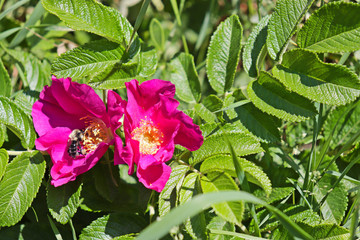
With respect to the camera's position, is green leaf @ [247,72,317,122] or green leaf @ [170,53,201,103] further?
green leaf @ [170,53,201,103]

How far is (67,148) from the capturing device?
131 centimetres

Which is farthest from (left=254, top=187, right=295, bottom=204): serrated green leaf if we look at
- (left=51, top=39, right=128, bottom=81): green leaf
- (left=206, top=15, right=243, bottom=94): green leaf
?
(left=51, top=39, right=128, bottom=81): green leaf

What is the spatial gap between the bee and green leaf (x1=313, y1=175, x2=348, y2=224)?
816 millimetres

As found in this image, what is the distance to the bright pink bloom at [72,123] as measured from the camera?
47.8 inches

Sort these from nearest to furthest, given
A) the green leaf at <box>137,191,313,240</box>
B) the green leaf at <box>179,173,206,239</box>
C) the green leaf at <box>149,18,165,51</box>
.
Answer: the green leaf at <box>137,191,313,240</box>
the green leaf at <box>179,173,206,239</box>
the green leaf at <box>149,18,165,51</box>

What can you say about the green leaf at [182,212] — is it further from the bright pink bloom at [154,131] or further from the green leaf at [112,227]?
the green leaf at [112,227]

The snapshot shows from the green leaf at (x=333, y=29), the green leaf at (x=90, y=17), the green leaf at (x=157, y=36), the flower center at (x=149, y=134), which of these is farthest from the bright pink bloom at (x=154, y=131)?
the green leaf at (x=157, y=36)

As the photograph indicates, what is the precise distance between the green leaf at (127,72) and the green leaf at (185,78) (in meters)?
0.14

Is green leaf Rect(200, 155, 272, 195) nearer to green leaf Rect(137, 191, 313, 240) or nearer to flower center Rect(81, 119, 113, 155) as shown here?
green leaf Rect(137, 191, 313, 240)

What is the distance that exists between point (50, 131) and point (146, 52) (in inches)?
18.6

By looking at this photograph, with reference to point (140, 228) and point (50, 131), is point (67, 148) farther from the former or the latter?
point (140, 228)

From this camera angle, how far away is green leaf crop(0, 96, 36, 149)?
4.41ft

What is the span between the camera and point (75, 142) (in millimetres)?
1323

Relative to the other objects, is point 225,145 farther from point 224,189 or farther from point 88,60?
point 88,60
